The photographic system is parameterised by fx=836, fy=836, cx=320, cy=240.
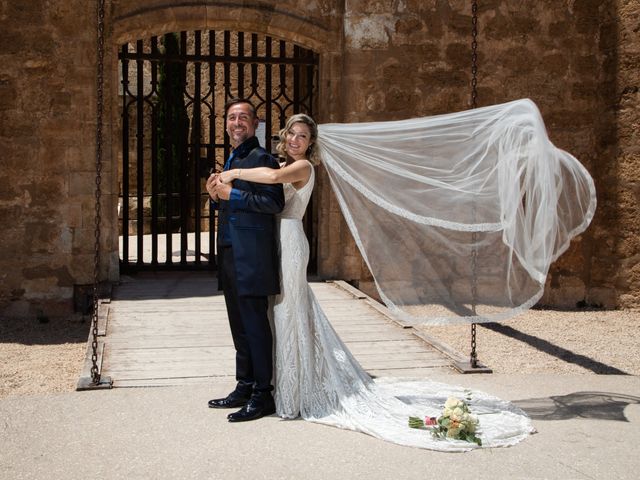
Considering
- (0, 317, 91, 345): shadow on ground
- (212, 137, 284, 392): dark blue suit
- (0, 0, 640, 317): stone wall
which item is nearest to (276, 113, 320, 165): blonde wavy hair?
(212, 137, 284, 392): dark blue suit

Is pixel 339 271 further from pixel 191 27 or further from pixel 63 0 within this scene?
pixel 63 0

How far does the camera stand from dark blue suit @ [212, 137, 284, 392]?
479cm

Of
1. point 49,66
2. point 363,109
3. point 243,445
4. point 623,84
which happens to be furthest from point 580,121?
point 243,445

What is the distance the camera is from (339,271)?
930 centimetres

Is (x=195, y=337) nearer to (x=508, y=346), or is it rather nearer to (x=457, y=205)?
(x=457, y=205)

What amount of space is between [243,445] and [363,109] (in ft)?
18.5

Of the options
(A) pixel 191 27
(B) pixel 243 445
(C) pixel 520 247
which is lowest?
(B) pixel 243 445

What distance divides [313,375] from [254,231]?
921 mm

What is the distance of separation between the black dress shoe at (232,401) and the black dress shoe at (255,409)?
0.46 ft

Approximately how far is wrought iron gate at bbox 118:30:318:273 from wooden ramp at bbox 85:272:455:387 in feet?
4.00

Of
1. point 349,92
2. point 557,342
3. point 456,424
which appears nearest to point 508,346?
point 557,342

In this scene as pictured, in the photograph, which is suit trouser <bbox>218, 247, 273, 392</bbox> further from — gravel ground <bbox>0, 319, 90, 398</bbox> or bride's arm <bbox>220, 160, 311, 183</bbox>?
gravel ground <bbox>0, 319, 90, 398</bbox>

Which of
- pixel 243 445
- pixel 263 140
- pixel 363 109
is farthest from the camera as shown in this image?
pixel 263 140

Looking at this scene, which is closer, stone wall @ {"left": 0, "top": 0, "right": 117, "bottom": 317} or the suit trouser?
the suit trouser
